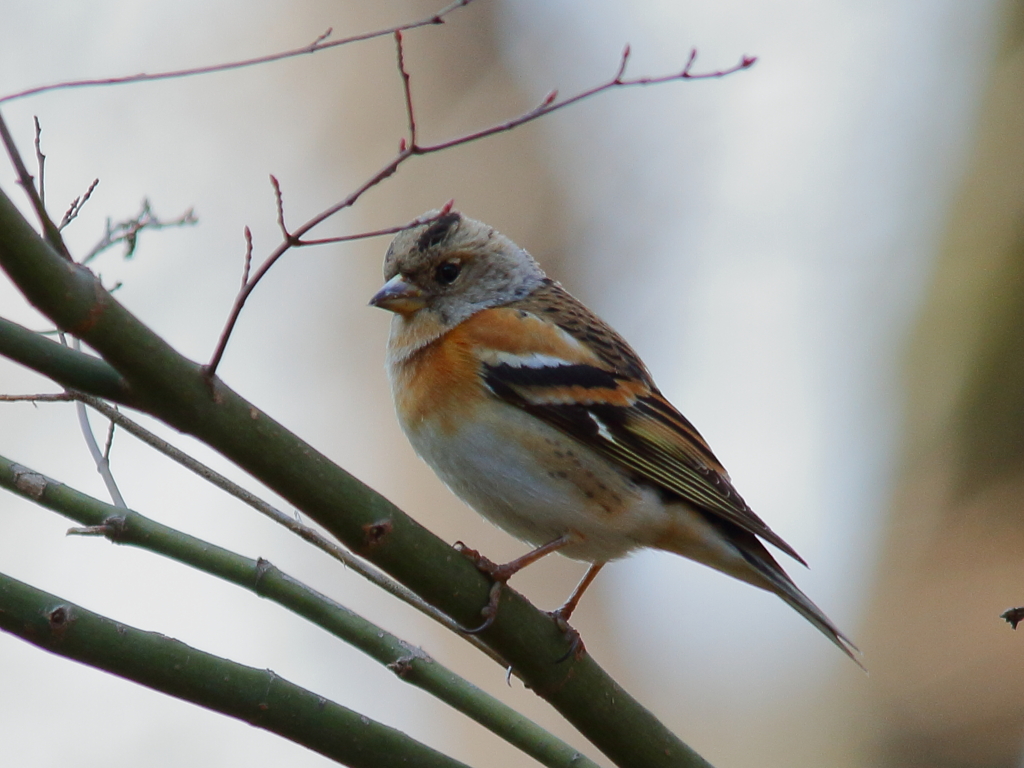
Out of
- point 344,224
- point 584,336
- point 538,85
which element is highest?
point 538,85

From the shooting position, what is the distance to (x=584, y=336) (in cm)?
421

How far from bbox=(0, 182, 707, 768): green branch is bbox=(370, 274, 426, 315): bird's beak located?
5.29ft

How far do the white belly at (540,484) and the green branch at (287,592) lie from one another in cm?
94

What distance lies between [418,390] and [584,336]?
75 cm

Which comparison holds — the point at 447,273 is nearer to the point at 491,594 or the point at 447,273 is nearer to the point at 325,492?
the point at 491,594

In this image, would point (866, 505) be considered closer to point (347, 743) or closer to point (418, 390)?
point (418, 390)

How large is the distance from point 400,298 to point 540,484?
40.4 inches

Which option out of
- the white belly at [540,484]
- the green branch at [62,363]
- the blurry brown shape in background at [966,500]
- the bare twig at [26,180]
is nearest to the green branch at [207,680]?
the green branch at [62,363]

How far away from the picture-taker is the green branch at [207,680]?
2.26 meters

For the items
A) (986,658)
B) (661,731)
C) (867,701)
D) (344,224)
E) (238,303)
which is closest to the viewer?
(238,303)

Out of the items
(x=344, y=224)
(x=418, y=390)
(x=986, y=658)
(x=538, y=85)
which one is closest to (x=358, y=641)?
(x=418, y=390)

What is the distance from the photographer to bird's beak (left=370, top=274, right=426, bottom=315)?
4188 mm

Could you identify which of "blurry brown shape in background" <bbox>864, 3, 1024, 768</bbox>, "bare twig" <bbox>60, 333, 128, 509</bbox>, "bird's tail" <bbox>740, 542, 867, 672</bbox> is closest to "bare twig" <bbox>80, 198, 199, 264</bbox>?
"bare twig" <bbox>60, 333, 128, 509</bbox>

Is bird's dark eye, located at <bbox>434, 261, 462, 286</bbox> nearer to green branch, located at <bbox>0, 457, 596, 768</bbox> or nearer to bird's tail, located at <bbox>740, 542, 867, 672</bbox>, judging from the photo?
bird's tail, located at <bbox>740, 542, 867, 672</bbox>
